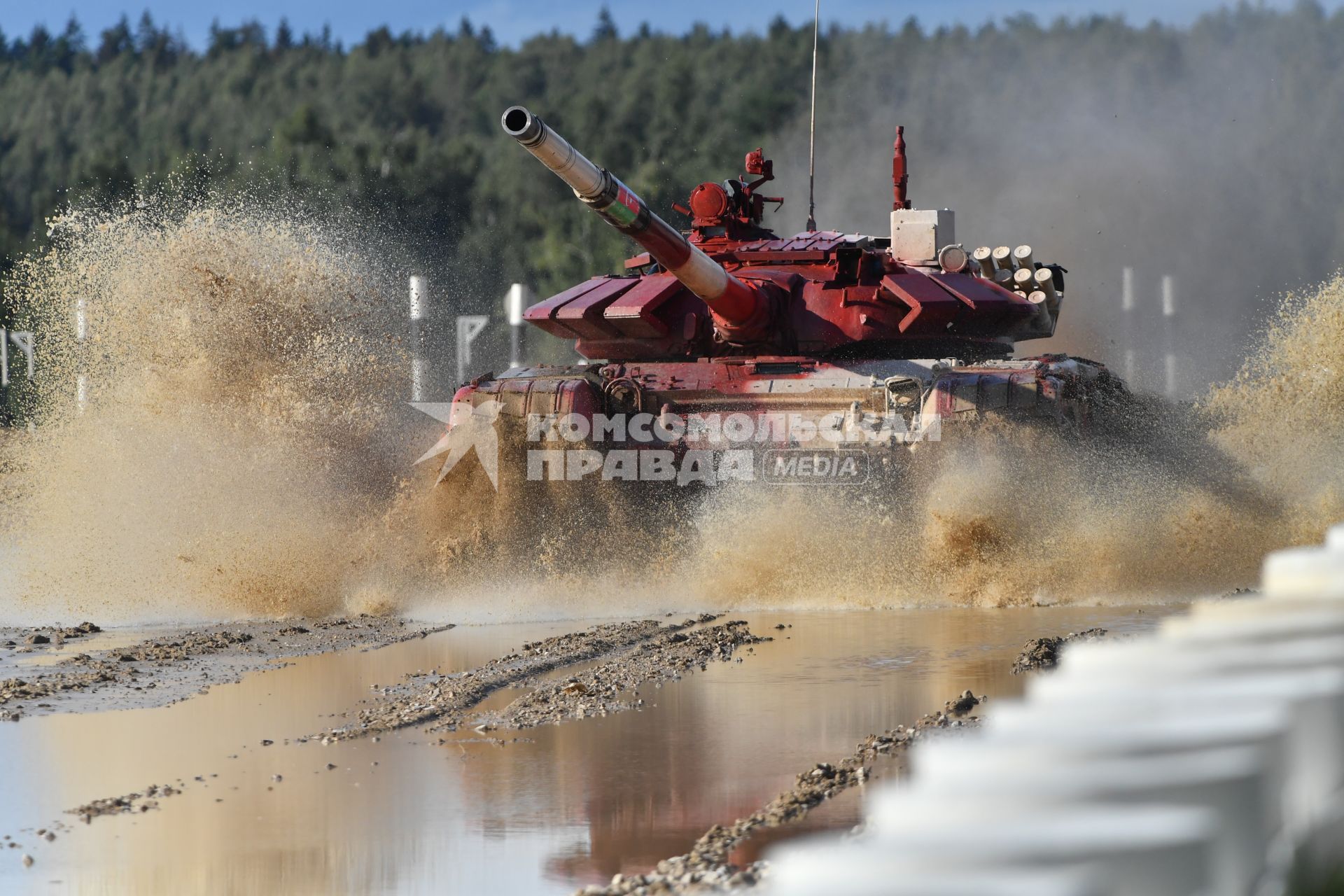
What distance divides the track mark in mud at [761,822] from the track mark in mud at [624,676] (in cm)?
152

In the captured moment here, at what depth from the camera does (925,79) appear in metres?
39.7

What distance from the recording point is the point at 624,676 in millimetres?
9352

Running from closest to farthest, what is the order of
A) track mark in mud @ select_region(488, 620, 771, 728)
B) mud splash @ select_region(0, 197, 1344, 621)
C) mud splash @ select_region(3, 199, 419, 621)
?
track mark in mud @ select_region(488, 620, 771, 728) < mud splash @ select_region(0, 197, 1344, 621) < mud splash @ select_region(3, 199, 419, 621)

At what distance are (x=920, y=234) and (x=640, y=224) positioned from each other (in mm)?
3925

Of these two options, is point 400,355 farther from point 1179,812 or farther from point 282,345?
point 1179,812

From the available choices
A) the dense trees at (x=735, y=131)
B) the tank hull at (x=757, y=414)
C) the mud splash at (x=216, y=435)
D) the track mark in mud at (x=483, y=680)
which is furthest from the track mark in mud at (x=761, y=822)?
the dense trees at (x=735, y=131)

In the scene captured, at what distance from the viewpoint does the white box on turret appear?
15492 millimetres

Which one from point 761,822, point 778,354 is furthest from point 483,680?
point 778,354

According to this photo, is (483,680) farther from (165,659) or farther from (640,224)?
(640,224)

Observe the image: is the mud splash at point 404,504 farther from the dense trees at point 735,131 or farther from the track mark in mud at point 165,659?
the dense trees at point 735,131

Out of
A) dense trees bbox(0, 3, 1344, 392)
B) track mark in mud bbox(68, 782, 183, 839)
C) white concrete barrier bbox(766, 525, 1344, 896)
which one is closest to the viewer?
white concrete barrier bbox(766, 525, 1344, 896)

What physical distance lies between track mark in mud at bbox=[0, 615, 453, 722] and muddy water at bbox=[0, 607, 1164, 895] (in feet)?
0.99

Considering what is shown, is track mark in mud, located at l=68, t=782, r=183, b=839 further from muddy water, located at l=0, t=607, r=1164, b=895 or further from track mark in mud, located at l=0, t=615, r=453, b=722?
track mark in mud, located at l=0, t=615, r=453, b=722

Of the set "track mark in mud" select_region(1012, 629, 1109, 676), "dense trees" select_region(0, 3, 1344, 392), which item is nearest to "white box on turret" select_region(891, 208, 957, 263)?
"track mark in mud" select_region(1012, 629, 1109, 676)
